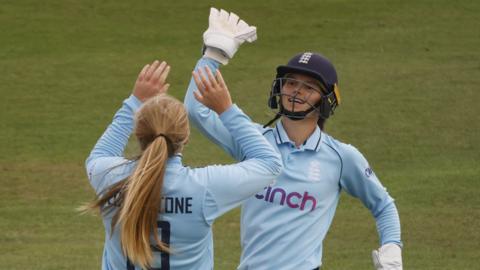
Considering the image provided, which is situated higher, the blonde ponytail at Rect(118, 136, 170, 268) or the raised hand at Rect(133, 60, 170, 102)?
the raised hand at Rect(133, 60, 170, 102)

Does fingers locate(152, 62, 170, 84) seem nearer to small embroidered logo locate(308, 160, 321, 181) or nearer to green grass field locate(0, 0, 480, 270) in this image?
small embroidered logo locate(308, 160, 321, 181)

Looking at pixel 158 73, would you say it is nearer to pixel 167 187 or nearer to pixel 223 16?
pixel 167 187

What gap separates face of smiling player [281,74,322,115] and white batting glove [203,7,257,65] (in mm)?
379

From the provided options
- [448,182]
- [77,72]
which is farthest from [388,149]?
[77,72]

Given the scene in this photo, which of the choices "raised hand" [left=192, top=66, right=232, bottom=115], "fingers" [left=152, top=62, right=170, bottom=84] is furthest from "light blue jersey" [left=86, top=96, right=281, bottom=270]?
"fingers" [left=152, top=62, right=170, bottom=84]

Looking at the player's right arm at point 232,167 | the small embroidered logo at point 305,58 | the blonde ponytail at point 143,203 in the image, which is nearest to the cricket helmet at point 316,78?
the small embroidered logo at point 305,58

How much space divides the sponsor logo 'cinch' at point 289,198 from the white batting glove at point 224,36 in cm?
69

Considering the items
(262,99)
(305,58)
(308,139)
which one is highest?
(305,58)

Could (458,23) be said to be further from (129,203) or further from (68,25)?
(129,203)

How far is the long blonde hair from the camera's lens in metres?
4.25

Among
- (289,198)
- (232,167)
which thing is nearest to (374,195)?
(289,198)

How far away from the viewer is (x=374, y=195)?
5.66 metres

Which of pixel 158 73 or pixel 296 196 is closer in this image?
pixel 158 73

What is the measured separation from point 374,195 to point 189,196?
5.08 feet
